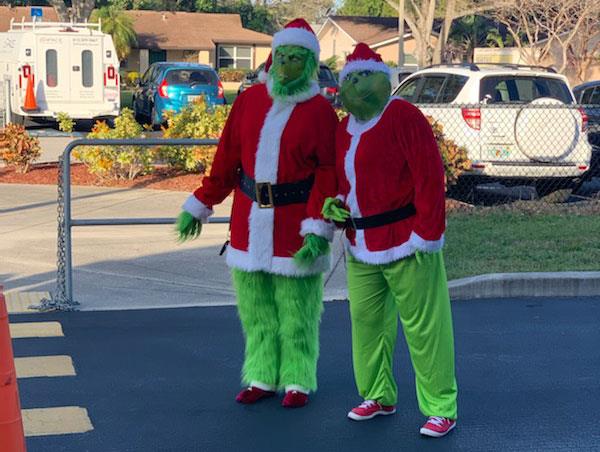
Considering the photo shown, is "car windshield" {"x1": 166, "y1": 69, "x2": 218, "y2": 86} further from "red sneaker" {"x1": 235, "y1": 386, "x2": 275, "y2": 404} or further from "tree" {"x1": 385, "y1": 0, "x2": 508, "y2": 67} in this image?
"red sneaker" {"x1": 235, "y1": 386, "x2": 275, "y2": 404}

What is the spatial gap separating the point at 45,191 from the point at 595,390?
888 cm

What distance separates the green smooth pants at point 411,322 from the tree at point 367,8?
65.0 m

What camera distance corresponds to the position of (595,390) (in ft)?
19.8

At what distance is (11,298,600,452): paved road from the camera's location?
5195mm

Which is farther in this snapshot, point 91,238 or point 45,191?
point 45,191

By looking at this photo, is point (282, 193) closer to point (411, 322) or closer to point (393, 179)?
point (393, 179)

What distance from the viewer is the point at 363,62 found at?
5.16 meters

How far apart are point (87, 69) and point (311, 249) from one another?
1952cm

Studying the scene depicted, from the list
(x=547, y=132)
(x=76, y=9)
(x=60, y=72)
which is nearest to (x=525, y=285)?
(x=547, y=132)

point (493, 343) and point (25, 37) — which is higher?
point (25, 37)

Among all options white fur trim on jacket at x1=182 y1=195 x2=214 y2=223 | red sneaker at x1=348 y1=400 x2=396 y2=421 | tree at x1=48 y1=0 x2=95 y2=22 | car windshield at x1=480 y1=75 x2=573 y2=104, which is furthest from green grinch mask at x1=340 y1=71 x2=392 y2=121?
tree at x1=48 y1=0 x2=95 y2=22

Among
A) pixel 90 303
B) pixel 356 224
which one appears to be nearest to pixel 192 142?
pixel 90 303

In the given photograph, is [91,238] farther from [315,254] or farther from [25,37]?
[25,37]

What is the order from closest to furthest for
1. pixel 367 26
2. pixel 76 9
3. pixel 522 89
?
pixel 522 89, pixel 76 9, pixel 367 26
